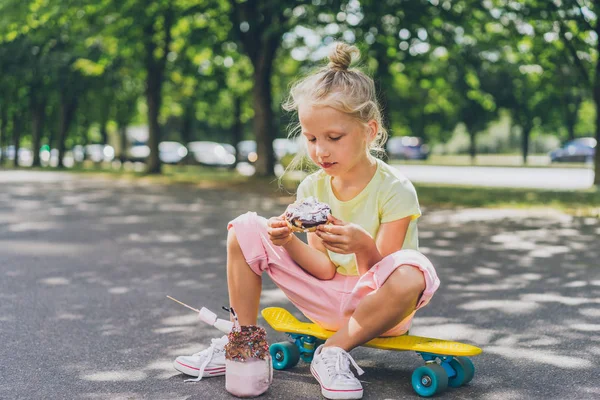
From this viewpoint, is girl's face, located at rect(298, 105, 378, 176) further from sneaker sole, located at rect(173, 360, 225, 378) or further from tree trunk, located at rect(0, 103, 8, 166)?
tree trunk, located at rect(0, 103, 8, 166)

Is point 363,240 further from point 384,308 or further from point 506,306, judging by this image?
point 506,306

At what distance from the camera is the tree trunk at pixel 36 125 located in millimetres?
38656

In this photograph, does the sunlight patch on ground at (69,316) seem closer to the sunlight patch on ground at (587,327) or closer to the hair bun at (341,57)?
the hair bun at (341,57)

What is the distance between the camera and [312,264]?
3502mm

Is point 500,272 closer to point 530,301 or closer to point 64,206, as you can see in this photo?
point 530,301

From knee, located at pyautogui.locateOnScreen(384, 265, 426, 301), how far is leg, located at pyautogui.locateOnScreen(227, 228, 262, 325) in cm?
65

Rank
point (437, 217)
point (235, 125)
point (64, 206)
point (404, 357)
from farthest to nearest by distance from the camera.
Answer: point (235, 125) → point (64, 206) → point (437, 217) → point (404, 357)

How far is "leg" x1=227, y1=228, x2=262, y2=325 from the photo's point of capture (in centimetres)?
346

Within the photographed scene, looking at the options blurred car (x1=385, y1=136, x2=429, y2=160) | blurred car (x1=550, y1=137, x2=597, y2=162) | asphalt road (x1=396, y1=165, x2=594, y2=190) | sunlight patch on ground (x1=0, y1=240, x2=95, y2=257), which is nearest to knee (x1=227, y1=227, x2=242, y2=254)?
sunlight patch on ground (x1=0, y1=240, x2=95, y2=257)

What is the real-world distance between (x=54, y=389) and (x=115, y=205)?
11.0m

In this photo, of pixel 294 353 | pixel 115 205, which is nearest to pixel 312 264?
pixel 294 353

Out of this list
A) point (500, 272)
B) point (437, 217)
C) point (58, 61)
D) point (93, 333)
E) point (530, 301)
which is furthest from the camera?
point (58, 61)

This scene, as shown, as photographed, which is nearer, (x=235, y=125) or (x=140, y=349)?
(x=140, y=349)

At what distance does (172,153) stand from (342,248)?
40.3 metres
